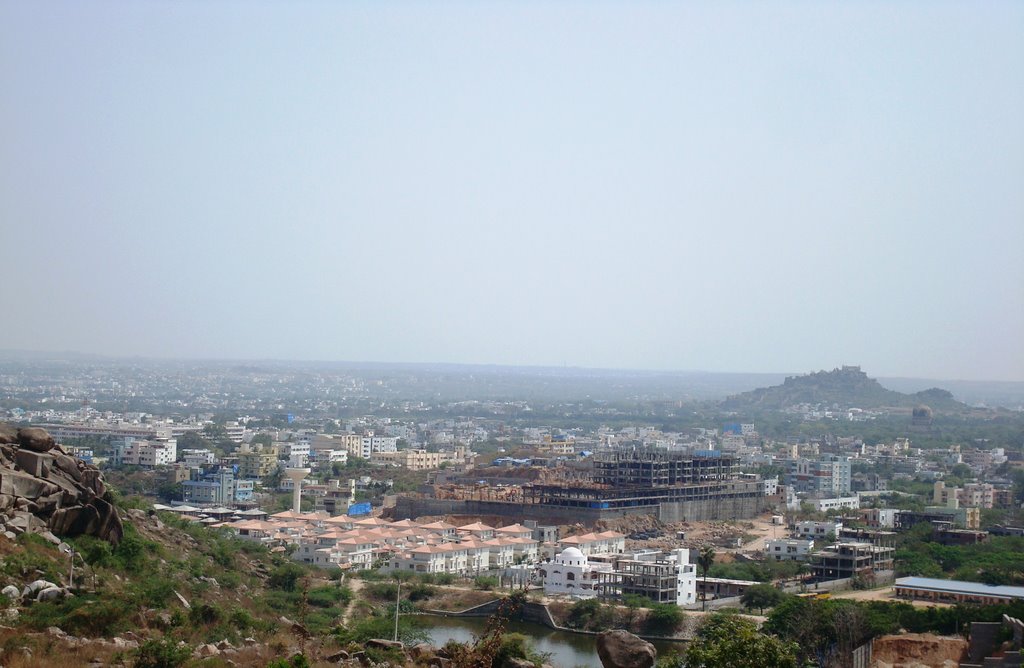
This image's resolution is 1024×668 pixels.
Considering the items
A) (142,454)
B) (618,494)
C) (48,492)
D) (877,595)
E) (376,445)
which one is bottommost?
(877,595)

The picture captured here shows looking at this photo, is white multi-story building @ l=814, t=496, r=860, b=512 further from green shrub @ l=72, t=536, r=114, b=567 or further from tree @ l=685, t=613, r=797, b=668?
tree @ l=685, t=613, r=797, b=668

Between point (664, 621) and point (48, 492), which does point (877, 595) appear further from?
point (48, 492)

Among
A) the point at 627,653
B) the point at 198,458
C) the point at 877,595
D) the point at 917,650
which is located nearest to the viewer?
the point at 627,653

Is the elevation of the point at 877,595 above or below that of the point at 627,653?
below

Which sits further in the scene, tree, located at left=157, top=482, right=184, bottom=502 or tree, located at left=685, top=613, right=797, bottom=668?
tree, located at left=157, top=482, right=184, bottom=502

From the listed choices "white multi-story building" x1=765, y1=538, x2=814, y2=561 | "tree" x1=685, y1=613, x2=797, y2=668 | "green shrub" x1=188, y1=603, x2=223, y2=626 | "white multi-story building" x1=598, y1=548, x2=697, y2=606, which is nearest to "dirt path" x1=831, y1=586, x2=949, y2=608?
"white multi-story building" x1=598, y1=548, x2=697, y2=606

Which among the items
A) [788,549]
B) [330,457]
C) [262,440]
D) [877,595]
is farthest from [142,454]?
[877,595]
